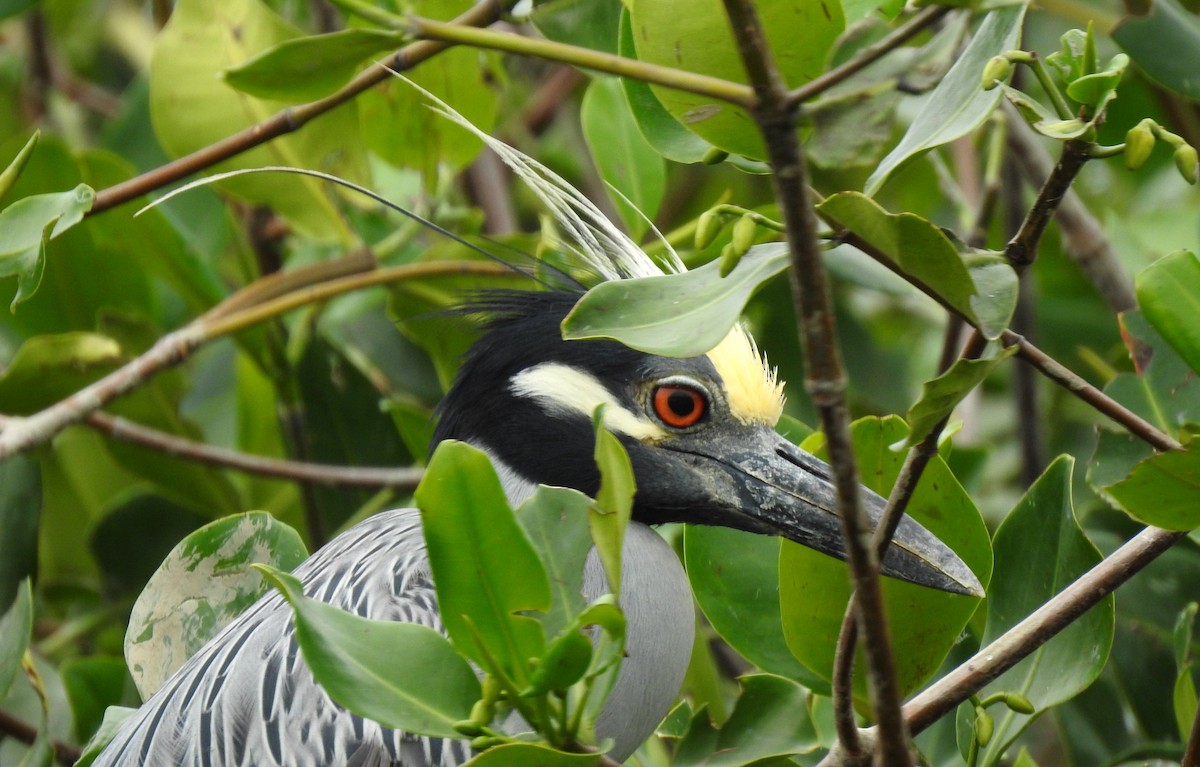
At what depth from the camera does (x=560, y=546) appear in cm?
140

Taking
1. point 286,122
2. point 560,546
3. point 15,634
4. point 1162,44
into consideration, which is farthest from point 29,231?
point 1162,44

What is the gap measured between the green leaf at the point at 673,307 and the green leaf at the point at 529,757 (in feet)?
1.33

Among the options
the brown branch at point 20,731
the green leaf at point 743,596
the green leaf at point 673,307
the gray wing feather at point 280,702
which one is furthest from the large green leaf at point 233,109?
the green leaf at point 673,307

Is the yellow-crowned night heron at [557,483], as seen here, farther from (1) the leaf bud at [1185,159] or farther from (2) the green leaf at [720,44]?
(1) the leaf bud at [1185,159]

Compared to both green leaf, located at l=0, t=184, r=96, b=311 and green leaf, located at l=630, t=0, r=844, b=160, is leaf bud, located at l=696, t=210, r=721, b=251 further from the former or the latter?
green leaf, located at l=0, t=184, r=96, b=311

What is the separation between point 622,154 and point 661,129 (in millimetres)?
880

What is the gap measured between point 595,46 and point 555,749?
1.42m

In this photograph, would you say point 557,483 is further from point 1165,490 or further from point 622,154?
point 1165,490

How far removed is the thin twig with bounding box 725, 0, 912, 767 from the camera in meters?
1.10

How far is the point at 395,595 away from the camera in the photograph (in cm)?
238

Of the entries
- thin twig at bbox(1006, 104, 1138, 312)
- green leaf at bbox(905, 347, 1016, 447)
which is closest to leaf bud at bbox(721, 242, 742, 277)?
green leaf at bbox(905, 347, 1016, 447)

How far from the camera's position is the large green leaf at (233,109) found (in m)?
2.74

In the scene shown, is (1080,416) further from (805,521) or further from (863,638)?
(863,638)

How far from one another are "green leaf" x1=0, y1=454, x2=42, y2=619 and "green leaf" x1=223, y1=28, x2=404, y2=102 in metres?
1.25
